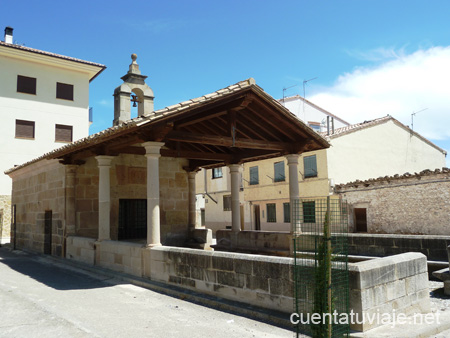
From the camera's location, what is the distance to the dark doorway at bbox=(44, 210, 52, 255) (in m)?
12.7

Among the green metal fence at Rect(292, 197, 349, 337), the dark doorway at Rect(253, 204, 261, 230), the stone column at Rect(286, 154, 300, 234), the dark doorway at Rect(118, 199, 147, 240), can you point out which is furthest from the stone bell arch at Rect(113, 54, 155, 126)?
the dark doorway at Rect(253, 204, 261, 230)

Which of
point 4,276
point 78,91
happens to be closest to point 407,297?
point 4,276

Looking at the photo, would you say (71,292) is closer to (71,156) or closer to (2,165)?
(71,156)

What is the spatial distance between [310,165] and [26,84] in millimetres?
17540

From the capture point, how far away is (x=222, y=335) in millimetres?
4648

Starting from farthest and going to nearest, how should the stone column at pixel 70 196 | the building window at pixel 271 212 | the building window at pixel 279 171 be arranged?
the building window at pixel 271 212 → the building window at pixel 279 171 → the stone column at pixel 70 196

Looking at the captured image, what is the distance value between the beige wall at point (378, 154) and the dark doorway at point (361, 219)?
2104 millimetres

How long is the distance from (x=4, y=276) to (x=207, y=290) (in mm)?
5602

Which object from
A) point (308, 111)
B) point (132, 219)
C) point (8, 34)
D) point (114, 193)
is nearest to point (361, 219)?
point (308, 111)

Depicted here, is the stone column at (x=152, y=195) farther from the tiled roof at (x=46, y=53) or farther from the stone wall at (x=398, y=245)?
the tiled roof at (x=46, y=53)

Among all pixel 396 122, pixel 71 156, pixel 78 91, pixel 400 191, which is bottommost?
pixel 400 191

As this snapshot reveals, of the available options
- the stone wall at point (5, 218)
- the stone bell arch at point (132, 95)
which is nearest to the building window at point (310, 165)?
the stone bell arch at point (132, 95)

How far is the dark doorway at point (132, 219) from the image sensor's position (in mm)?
11156

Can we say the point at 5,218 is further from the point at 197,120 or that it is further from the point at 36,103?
the point at 197,120
